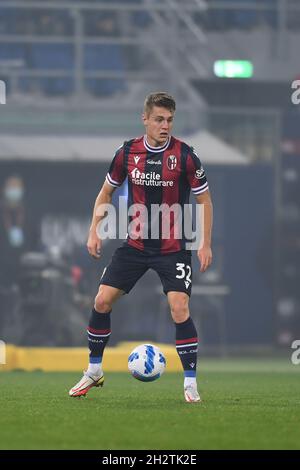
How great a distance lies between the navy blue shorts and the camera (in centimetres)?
856

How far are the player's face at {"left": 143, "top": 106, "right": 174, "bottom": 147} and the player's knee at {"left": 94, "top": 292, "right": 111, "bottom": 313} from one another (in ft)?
3.67

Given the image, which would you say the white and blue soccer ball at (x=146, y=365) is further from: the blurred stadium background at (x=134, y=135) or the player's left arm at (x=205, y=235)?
the blurred stadium background at (x=134, y=135)

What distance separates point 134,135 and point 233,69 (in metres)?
2.12

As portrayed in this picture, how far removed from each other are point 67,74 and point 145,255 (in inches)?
551

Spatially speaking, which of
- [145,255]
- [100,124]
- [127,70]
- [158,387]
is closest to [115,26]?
[127,70]

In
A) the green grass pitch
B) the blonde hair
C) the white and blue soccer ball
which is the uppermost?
the blonde hair

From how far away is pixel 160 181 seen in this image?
859 centimetres

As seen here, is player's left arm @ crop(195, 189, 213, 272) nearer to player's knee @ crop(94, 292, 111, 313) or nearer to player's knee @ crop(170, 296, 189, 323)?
player's knee @ crop(170, 296, 189, 323)

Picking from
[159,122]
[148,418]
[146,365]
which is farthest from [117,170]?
[148,418]

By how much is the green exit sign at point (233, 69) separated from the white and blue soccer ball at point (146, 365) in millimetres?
13200

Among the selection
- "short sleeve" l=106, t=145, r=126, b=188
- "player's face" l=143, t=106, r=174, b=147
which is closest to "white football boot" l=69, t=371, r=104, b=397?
"short sleeve" l=106, t=145, r=126, b=188

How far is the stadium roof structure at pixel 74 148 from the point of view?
20812 mm

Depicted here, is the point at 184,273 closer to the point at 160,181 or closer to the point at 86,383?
the point at 160,181

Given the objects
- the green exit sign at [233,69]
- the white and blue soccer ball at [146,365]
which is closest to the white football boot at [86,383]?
the white and blue soccer ball at [146,365]
